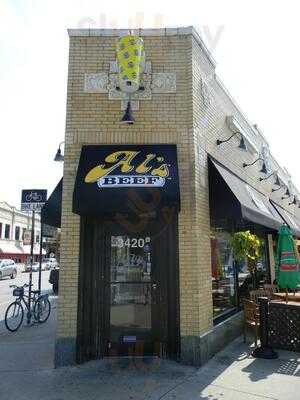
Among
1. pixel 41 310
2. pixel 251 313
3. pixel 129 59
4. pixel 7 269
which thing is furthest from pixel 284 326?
pixel 7 269

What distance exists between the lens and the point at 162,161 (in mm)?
6684

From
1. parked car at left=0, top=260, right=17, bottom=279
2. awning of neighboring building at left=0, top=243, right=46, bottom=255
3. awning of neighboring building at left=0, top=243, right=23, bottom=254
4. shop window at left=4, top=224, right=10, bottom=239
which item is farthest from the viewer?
shop window at left=4, top=224, right=10, bottom=239

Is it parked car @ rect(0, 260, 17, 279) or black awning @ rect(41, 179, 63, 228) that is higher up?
black awning @ rect(41, 179, 63, 228)

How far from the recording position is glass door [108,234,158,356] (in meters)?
6.76

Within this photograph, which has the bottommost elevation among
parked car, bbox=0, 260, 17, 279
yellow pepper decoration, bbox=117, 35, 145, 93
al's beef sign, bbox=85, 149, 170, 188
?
parked car, bbox=0, 260, 17, 279

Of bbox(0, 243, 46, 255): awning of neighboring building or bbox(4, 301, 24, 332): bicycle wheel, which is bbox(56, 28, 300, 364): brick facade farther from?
bbox(0, 243, 46, 255): awning of neighboring building

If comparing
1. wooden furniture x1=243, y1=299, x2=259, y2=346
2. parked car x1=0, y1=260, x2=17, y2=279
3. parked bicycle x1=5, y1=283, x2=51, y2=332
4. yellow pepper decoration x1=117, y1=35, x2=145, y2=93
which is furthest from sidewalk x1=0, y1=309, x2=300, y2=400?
parked car x1=0, y1=260, x2=17, y2=279

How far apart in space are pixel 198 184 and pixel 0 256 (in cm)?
4649

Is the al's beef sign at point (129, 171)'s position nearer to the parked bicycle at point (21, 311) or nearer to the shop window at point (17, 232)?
the parked bicycle at point (21, 311)

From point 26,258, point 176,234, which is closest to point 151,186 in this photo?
point 176,234

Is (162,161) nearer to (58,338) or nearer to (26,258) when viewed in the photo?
(58,338)

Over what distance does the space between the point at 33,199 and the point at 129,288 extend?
4.85m

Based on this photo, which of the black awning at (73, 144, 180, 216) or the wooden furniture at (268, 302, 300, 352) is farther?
the wooden furniture at (268, 302, 300, 352)

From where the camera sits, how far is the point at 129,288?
6.90 m
